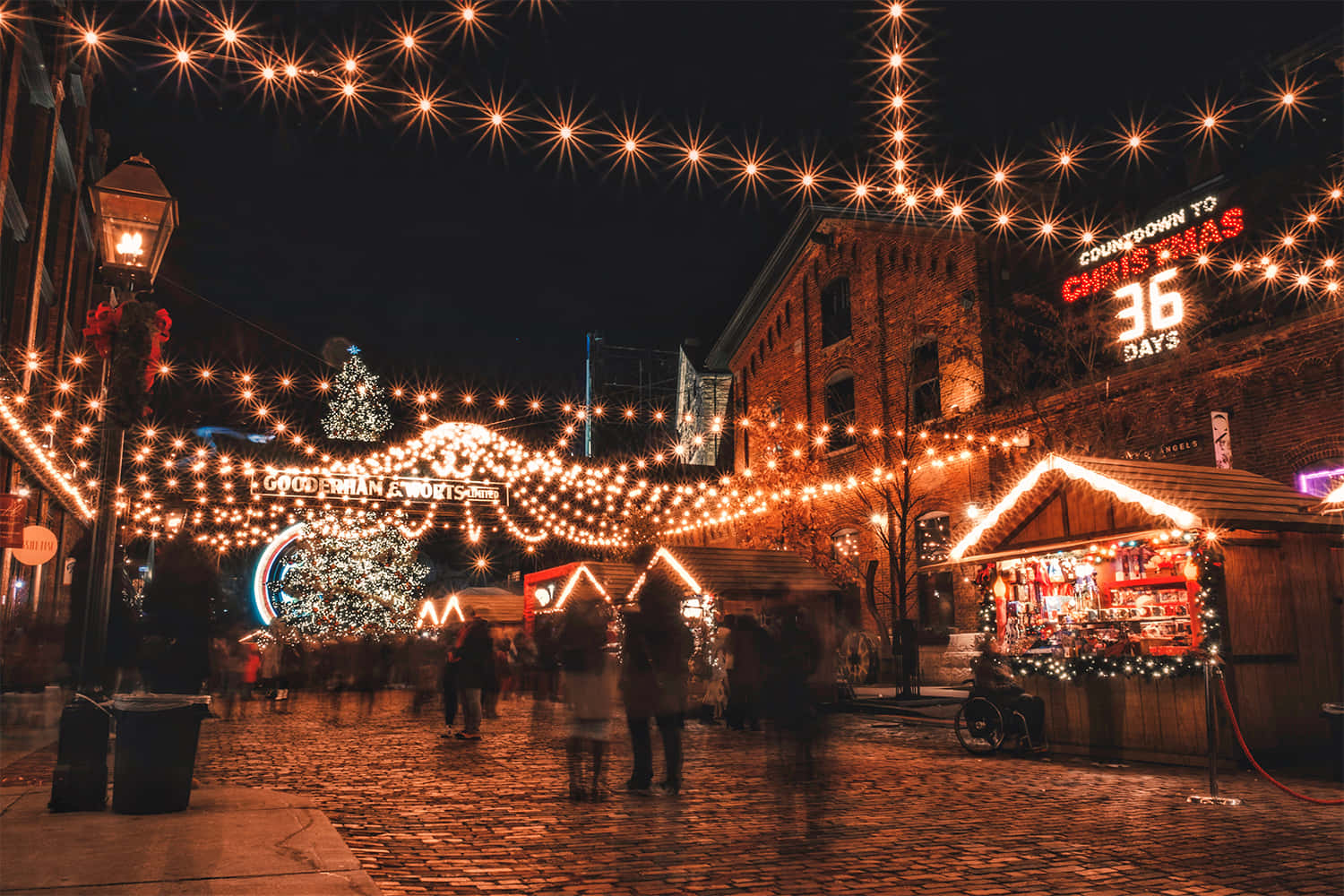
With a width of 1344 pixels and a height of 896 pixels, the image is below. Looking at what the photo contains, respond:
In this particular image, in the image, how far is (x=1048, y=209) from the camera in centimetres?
2295

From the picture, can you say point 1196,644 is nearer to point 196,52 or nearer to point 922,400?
point 196,52

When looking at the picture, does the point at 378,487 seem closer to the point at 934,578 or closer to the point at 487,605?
the point at 487,605

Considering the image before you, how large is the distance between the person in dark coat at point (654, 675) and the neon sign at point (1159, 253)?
13.3 m

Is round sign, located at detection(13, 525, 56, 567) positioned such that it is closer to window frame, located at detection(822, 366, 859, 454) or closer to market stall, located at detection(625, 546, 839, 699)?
market stall, located at detection(625, 546, 839, 699)

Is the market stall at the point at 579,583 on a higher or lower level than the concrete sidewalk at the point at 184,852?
higher

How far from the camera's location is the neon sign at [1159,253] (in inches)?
683

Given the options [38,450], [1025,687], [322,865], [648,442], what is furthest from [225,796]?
[648,442]

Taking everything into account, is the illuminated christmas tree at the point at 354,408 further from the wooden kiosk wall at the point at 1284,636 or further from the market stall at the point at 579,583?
the wooden kiosk wall at the point at 1284,636

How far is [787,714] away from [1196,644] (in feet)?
19.7

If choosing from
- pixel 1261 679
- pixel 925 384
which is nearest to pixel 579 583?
pixel 925 384

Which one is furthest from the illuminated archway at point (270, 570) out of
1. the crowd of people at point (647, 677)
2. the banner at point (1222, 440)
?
the banner at point (1222, 440)

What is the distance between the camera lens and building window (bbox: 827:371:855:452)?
1095 inches

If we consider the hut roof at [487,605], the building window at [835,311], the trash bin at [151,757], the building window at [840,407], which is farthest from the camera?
the hut roof at [487,605]

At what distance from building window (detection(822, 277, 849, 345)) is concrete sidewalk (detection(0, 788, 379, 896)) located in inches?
899
